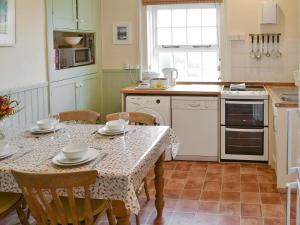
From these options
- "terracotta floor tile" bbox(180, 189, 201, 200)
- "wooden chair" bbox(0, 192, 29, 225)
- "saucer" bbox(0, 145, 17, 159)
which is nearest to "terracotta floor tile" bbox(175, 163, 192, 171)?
"terracotta floor tile" bbox(180, 189, 201, 200)

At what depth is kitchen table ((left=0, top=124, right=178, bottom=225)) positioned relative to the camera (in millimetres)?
2262

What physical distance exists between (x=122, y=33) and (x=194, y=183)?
240 cm

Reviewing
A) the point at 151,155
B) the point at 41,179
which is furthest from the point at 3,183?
the point at 151,155

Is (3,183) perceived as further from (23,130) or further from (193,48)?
(193,48)

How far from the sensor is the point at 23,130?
330 cm

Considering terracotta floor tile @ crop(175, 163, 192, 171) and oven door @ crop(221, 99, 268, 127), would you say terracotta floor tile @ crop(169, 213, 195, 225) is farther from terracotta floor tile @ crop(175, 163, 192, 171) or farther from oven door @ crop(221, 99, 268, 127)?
oven door @ crop(221, 99, 268, 127)

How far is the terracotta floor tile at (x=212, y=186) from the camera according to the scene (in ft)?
13.8

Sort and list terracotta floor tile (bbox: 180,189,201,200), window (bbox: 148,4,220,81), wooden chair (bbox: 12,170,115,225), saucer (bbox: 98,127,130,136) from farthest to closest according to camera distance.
A: 1. window (bbox: 148,4,220,81)
2. terracotta floor tile (bbox: 180,189,201,200)
3. saucer (bbox: 98,127,130,136)
4. wooden chair (bbox: 12,170,115,225)

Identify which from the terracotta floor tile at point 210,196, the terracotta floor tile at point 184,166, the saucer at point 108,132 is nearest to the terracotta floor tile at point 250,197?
the terracotta floor tile at point 210,196

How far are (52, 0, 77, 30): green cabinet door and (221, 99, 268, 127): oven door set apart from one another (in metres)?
A: 1.92

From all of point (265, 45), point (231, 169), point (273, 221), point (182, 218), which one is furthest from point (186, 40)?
point (273, 221)

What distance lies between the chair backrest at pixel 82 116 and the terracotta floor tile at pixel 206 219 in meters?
1.18

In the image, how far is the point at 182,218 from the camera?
355cm

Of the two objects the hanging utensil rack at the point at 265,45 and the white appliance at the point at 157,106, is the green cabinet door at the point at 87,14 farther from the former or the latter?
the hanging utensil rack at the point at 265,45
